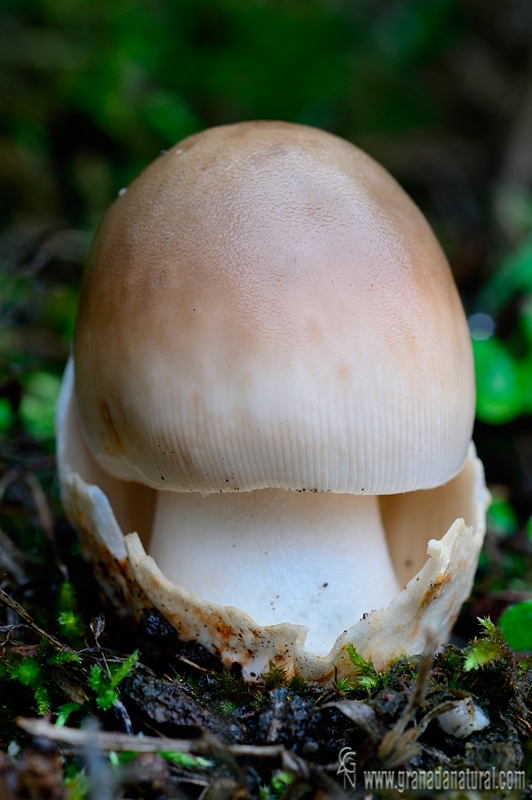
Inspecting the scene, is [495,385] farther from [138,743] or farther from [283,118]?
[283,118]

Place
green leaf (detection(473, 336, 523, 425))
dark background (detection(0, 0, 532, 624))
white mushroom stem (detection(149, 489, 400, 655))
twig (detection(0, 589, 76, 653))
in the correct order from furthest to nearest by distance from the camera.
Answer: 1. dark background (detection(0, 0, 532, 624))
2. green leaf (detection(473, 336, 523, 425))
3. white mushroom stem (detection(149, 489, 400, 655))
4. twig (detection(0, 589, 76, 653))

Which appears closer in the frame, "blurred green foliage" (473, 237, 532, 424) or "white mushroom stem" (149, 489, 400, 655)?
"white mushroom stem" (149, 489, 400, 655)

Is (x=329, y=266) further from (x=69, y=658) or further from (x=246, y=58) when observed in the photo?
(x=246, y=58)

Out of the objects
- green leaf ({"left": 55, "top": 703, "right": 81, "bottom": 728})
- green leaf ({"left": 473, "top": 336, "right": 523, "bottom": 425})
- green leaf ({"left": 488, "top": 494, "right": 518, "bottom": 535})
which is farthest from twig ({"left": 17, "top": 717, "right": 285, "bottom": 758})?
green leaf ({"left": 473, "top": 336, "right": 523, "bottom": 425})

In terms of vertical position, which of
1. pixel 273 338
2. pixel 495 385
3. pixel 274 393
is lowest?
pixel 495 385

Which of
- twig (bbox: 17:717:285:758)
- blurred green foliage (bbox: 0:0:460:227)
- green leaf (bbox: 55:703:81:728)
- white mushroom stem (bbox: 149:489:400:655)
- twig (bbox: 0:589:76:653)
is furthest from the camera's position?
blurred green foliage (bbox: 0:0:460:227)

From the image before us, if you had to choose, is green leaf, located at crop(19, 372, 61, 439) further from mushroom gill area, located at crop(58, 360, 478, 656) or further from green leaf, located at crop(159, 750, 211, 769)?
green leaf, located at crop(159, 750, 211, 769)

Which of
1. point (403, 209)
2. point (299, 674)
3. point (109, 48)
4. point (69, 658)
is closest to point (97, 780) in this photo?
point (69, 658)

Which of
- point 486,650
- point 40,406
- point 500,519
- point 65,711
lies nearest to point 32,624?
point 65,711
